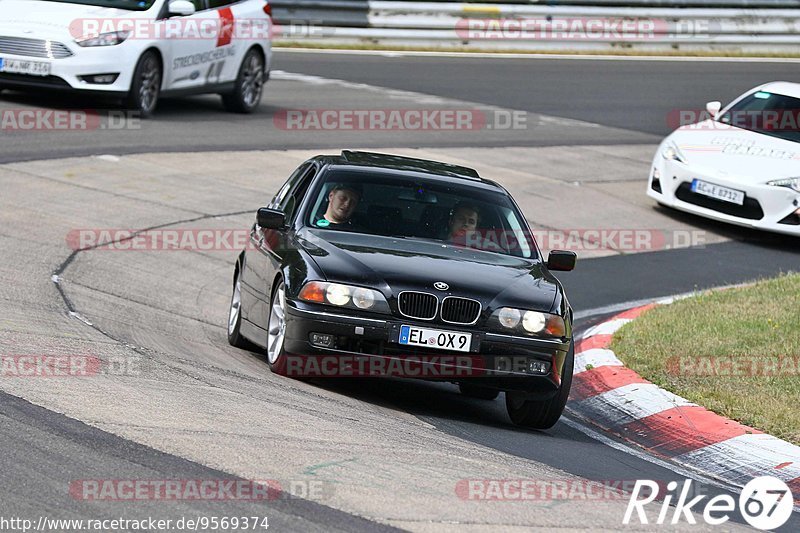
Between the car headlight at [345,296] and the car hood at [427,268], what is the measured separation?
0.04 m

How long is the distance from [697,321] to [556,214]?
17.1 feet

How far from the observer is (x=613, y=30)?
104ft

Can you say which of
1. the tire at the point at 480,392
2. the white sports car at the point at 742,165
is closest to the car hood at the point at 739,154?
the white sports car at the point at 742,165

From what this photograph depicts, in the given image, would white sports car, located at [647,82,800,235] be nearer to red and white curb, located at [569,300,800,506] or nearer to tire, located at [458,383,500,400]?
red and white curb, located at [569,300,800,506]

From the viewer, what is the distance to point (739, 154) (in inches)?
631

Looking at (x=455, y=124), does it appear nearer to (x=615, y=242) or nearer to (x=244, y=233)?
(x=615, y=242)

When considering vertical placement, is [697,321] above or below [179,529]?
below

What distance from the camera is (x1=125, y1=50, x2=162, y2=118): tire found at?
17453 mm

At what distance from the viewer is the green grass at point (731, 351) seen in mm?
8516

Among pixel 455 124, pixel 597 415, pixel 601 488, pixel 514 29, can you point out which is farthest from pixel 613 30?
pixel 601 488
